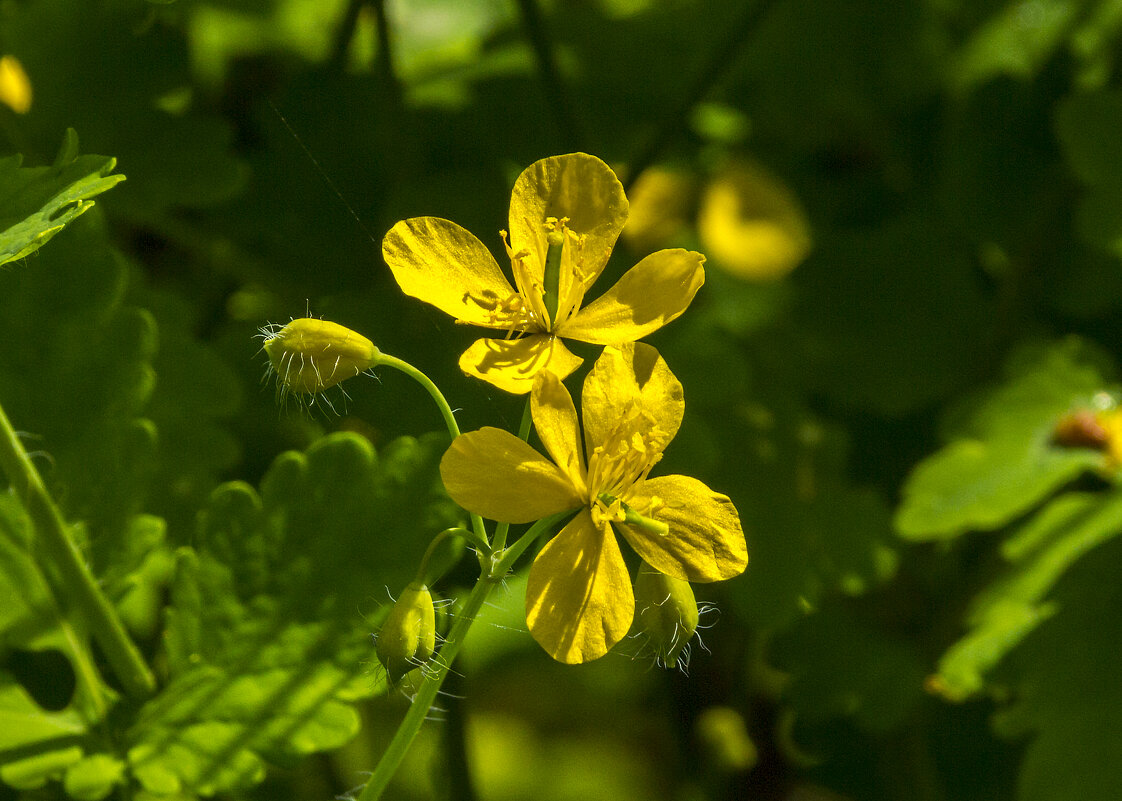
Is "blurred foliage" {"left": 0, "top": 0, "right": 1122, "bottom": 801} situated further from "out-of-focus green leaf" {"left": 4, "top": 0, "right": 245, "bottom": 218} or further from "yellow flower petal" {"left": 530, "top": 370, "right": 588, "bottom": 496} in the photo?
"yellow flower petal" {"left": 530, "top": 370, "right": 588, "bottom": 496}

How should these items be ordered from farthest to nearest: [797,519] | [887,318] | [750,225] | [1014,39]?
[750,225] → [1014,39] → [887,318] → [797,519]

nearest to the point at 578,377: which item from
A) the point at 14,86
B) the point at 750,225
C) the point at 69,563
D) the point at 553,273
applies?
the point at 553,273

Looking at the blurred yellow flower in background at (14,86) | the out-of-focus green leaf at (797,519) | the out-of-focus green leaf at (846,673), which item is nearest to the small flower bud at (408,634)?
the out-of-focus green leaf at (797,519)

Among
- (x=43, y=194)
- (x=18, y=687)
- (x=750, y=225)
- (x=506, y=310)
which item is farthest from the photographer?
(x=750, y=225)

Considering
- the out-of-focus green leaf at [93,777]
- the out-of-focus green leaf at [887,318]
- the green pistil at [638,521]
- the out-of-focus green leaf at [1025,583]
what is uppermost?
the out-of-focus green leaf at [887,318]

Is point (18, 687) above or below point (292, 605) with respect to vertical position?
below

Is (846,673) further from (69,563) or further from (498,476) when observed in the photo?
(69,563)

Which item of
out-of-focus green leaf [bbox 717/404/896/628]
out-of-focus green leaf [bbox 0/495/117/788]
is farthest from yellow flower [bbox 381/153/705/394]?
out-of-focus green leaf [bbox 717/404/896/628]

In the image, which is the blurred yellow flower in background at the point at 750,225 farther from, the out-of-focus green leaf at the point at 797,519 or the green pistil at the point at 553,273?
the green pistil at the point at 553,273

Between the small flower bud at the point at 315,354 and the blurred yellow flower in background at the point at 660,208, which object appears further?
the blurred yellow flower in background at the point at 660,208
